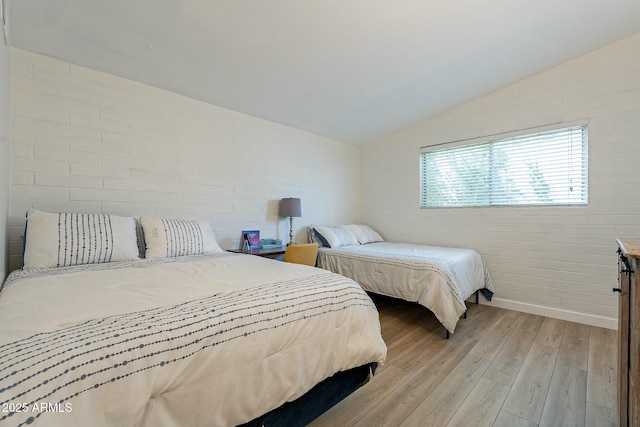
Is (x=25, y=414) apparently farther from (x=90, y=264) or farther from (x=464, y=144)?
(x=464, y=144)

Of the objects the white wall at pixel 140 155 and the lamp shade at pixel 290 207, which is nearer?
the white wall at pixel 140 155

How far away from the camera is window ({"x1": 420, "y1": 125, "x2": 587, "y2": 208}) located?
289cm

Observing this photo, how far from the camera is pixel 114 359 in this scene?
75 centimetres

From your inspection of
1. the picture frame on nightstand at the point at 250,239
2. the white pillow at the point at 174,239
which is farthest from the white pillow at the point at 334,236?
the white pillow at the point at 174,239

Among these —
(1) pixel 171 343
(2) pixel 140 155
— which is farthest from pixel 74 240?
(1) pixel 171 343

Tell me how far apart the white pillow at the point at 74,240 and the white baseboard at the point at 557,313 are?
3.81m

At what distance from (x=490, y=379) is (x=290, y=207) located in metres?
2.56

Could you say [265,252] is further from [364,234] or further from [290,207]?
[364,234]

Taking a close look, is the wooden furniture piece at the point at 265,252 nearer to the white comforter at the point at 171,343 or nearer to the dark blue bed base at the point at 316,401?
the white comforter at the point at 171,343

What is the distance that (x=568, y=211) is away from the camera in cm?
288

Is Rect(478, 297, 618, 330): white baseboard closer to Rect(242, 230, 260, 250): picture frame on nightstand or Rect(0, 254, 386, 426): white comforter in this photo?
Rect(0, 254, 386, 426): white comforter

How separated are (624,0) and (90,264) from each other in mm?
4407

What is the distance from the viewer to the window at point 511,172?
2.89 m

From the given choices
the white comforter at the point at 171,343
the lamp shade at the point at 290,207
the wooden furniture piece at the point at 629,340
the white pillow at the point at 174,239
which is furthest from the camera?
the lamp shade at the point at 290,207
